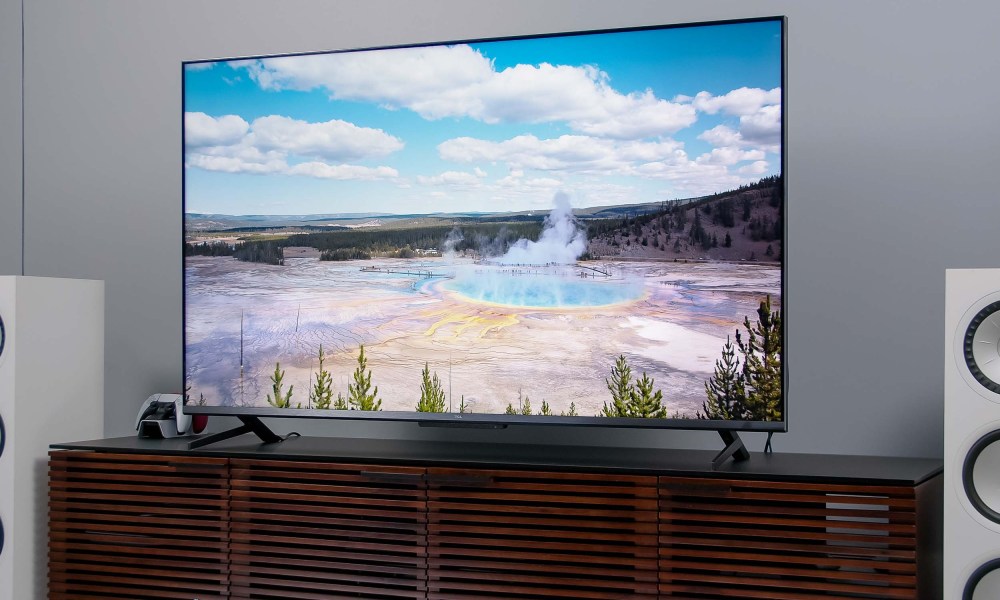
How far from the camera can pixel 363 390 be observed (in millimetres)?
2650

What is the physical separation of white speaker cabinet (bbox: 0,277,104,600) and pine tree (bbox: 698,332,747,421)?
81.9 inches

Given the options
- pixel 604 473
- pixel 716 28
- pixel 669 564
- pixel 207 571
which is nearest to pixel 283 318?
pixel 207 571

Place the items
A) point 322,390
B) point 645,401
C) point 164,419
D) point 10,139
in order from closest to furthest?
1. point 645,401
2. point 322,390
3. point 164,419
4. point 10,139

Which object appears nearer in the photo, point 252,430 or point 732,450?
point 732,450

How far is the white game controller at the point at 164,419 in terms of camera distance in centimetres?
290

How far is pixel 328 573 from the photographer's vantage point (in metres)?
2.46

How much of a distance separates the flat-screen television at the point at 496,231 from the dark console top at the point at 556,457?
0.36 feet

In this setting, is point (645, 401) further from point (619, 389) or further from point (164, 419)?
point (164, 419)

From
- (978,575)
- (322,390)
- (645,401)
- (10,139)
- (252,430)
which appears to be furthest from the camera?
(10,139)

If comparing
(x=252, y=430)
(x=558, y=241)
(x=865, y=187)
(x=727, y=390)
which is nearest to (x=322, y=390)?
(x=252, y=430)

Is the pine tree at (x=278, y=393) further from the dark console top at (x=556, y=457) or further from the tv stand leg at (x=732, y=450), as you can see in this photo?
the tv stand leg at (x=732, y=450)

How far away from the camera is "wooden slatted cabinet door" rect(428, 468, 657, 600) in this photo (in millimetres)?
2254

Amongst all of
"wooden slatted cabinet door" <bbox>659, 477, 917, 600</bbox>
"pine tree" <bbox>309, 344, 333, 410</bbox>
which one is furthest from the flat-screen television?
"wooden slatted cabinet door" <bbox>659, 477, 917, 600</bbox>

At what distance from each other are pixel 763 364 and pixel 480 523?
0.88 meters
